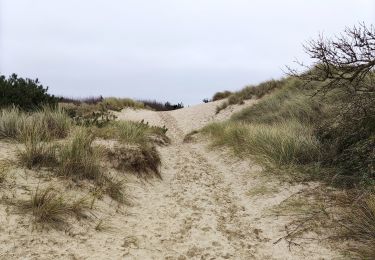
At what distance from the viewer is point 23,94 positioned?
9312mm

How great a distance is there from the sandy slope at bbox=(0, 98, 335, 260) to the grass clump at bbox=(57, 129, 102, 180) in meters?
0.46

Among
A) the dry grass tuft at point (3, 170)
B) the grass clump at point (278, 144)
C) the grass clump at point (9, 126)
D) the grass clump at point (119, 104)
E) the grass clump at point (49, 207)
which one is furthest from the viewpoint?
the grass clump at point (119, 104)

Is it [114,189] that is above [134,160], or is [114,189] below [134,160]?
below

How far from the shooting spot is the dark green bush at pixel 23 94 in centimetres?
880

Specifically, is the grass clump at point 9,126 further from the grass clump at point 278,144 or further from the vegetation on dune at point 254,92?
the vegetation on dune at point 254,92

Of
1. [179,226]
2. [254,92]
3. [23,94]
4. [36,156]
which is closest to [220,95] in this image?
[254,92]

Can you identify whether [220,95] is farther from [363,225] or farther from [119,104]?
[363,225]

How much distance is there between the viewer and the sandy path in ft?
13.5

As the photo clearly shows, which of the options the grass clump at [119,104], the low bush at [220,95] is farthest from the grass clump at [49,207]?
the low bush at [220,95]

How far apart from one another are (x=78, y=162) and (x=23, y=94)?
4728 mm

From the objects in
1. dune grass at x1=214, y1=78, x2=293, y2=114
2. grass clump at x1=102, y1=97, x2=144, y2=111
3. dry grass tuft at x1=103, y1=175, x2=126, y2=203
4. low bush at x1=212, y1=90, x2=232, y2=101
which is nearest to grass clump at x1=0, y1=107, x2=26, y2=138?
dry grass tuft at x1=103, y1=175, x2=126, y2=203

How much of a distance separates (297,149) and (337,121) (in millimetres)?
892

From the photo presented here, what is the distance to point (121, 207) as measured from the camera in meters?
5.19

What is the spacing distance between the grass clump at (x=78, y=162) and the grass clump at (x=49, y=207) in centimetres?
83
